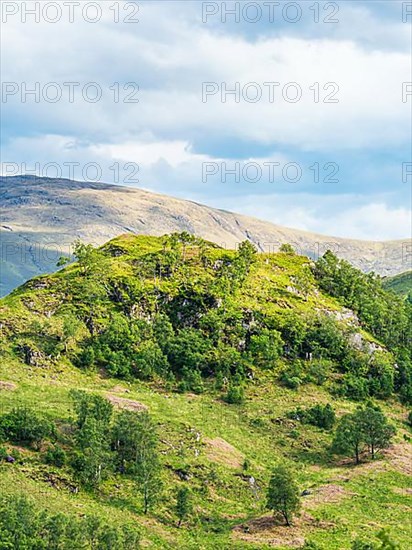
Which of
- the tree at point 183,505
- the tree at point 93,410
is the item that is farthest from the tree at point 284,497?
the tree at point 93,410

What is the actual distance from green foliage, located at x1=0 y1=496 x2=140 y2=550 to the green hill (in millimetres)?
201

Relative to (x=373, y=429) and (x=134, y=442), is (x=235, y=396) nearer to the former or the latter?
(x=373, y=429)

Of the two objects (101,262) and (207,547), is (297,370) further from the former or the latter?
(207,547)

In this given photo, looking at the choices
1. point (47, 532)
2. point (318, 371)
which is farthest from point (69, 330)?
point (47, 532)

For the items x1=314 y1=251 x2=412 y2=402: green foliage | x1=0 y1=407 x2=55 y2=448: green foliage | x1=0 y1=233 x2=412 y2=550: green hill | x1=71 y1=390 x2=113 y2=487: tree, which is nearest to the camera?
x1=0 y1=233 x2=412 y2=550: green hill

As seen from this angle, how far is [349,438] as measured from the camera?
9181 cm

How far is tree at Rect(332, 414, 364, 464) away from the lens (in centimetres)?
9169

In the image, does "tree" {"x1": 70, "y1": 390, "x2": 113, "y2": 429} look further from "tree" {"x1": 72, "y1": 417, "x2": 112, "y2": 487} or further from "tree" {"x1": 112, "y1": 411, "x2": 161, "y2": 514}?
"tree" {"x1": 72, "y1": 417, "x2": 112, "y2": 487}

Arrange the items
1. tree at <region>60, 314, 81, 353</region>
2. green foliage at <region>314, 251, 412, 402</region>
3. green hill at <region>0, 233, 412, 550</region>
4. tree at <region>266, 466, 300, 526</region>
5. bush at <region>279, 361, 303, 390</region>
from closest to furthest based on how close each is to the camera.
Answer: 1. green hill at <region>0, 233, 412, 550</region>
2. tree at <region>266, 466, 300, 526</region>
3. tree at <region>60, 314, 81, 353</region>
4. bush at <region>279, 361, 303, 390</region>
5. green foliage at <region>314, 251, 412, 402</region>

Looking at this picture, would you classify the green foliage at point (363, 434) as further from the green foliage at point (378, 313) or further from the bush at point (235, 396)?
the green foliage at point (378, 313)

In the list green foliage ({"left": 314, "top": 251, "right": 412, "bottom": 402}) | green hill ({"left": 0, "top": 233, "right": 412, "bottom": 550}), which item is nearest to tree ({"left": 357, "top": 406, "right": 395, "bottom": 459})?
green hill ({"left": 0, "top": 233, "right": 412, "bottom": 550})

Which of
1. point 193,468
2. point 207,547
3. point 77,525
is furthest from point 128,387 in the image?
point 77,525

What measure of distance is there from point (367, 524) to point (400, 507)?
9751 mm

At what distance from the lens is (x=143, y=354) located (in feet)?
389
